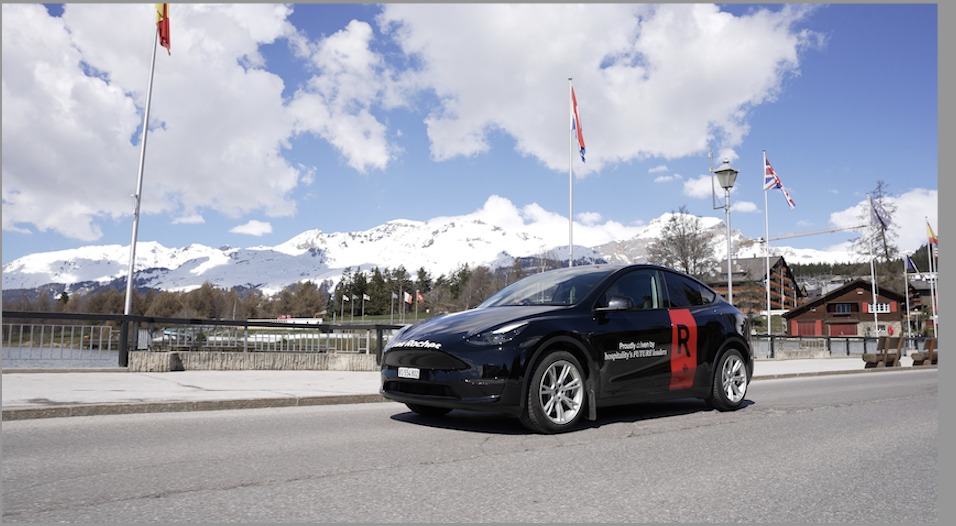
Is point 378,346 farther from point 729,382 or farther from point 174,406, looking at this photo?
point 729,382

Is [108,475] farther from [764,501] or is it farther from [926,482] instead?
[926,482]

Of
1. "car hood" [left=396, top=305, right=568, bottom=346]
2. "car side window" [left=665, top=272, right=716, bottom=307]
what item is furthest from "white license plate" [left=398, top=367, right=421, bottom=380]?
"car side window" [left=665, top=272, right=716, bottom=307]

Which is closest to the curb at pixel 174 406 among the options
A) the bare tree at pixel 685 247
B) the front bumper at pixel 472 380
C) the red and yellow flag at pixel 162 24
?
the front bumper at pixel 472 380

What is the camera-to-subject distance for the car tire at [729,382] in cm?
770

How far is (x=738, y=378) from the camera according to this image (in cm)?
809

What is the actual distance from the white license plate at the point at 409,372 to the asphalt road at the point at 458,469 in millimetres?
521

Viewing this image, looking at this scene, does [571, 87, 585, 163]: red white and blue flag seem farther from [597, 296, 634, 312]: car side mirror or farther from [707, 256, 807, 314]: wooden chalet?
[707, 256, 807, 314]: wooden chalet

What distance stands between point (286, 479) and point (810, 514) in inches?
121

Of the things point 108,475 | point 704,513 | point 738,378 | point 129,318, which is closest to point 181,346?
point 129,318

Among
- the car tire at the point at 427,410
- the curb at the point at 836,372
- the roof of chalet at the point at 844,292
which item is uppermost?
the roof of chalet at the point at 844,292

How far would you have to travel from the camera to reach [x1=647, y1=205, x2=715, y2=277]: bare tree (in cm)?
5891

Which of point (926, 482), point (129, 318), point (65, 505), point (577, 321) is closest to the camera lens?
point (65, 505)

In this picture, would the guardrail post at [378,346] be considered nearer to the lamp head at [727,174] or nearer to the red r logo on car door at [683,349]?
the red r logo on car door at [683,349]

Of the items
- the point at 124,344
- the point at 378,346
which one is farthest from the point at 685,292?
the point at 124,344
